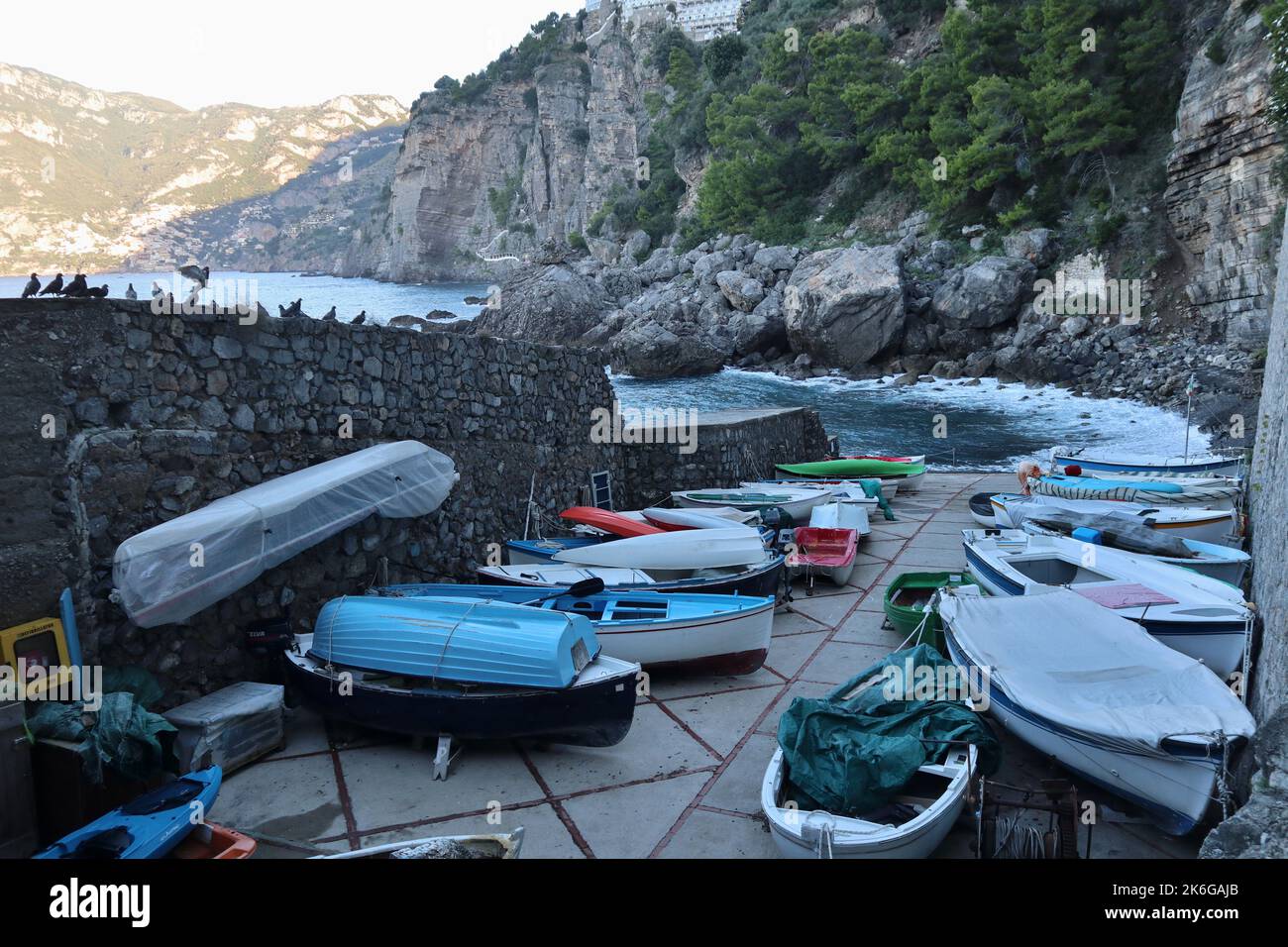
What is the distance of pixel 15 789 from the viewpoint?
4.22m

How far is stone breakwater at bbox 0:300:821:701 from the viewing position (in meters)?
4.89

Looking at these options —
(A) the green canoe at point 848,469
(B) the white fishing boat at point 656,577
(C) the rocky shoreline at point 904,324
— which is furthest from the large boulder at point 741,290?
→ (B) the white fishing boat at point 656,577

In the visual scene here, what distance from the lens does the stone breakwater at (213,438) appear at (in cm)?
489

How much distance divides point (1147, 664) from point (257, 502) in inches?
250

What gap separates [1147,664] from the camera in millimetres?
5156

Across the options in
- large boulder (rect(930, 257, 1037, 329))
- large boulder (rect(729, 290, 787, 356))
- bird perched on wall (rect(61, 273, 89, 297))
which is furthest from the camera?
large boulder (rect(729, 290, 787, 356))

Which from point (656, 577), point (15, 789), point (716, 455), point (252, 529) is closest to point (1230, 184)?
point (716, 455)

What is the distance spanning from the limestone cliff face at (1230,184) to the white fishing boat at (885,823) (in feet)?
96.0

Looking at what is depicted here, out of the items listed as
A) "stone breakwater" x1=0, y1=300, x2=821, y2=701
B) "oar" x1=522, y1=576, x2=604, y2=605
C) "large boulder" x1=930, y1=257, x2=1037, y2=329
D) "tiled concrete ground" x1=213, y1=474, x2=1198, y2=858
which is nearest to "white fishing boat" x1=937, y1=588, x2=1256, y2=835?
"tiled concrete ground" x1=213, y1=474, x2=1198, y2=858

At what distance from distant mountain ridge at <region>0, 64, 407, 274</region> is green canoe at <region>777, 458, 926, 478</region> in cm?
1259

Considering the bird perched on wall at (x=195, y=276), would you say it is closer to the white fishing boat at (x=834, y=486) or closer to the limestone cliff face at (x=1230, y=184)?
the white fishing boat at (x=834, y=486)

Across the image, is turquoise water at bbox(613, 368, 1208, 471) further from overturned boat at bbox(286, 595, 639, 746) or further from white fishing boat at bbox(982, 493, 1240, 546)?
overturned boat at bbox(286, 595, 639, 746)
